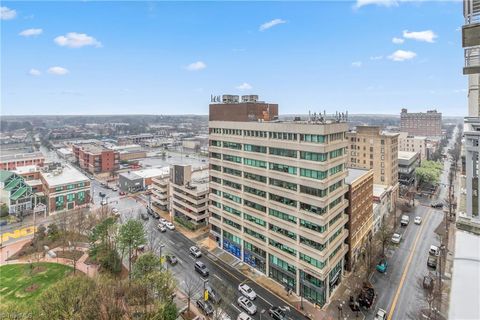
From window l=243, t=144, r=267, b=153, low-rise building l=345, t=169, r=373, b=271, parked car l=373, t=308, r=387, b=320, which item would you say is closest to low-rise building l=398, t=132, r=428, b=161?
low-rise building l=345, t=169, r=373, b=271

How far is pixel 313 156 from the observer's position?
38031 mm

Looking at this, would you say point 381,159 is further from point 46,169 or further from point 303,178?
point 46,169

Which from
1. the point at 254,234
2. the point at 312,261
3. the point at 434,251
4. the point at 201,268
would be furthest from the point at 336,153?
the point at 434,251

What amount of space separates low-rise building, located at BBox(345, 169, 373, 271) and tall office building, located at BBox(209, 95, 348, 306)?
2.14 metres

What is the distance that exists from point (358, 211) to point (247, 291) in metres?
24.3

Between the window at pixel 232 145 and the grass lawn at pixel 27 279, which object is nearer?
the grass lawn at pixel 27 279

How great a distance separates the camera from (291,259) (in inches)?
1634

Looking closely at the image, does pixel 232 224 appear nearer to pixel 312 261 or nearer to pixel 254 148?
pixel 254 148

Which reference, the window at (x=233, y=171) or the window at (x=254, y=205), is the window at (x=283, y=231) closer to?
the window at (x=254, y=205)

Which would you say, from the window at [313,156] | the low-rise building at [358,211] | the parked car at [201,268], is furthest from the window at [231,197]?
the low-rise building at [358,211]

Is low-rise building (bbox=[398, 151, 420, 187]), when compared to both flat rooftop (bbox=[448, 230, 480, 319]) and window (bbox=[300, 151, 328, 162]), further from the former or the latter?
flat rooftop (bbox=[448, 230, 480, 319])

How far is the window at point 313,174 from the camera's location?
37312 millimetres

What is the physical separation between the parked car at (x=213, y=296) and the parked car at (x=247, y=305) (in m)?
3.07

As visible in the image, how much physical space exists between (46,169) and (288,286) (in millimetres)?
93736
